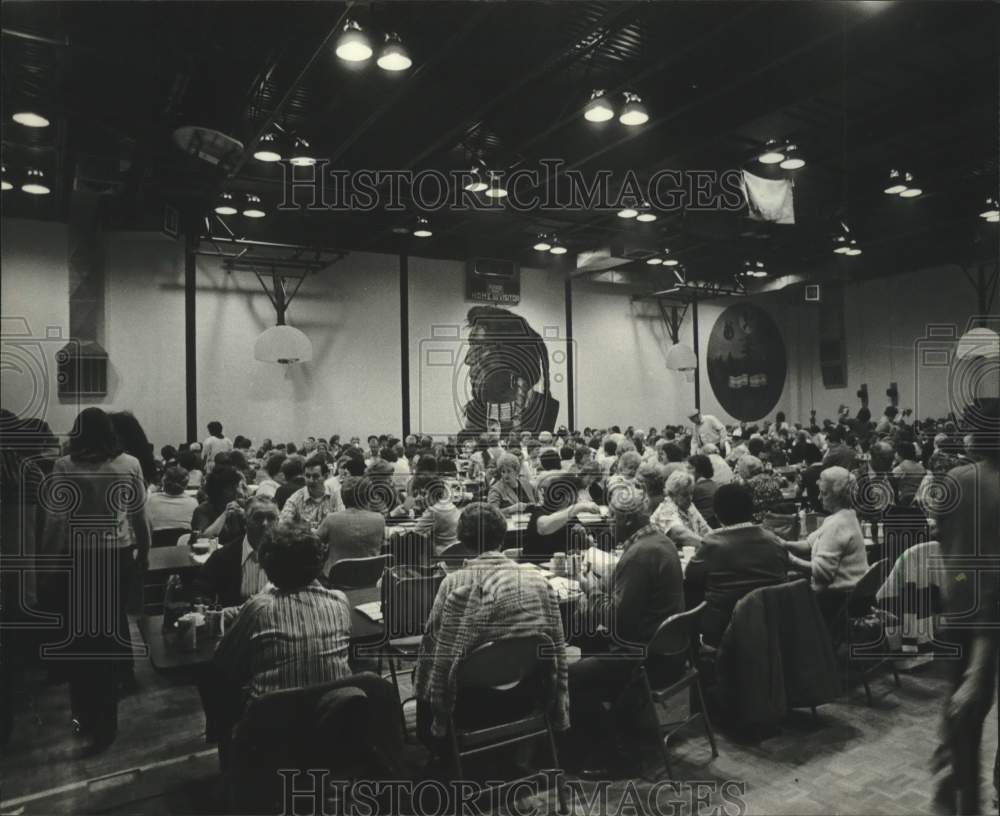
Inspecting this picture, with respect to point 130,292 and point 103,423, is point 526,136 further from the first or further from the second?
point 130,292

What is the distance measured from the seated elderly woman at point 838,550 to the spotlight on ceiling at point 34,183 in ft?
12.4

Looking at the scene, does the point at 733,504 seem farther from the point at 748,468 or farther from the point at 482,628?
the point at 748,468

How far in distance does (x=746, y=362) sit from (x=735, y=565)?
16698 millimetres

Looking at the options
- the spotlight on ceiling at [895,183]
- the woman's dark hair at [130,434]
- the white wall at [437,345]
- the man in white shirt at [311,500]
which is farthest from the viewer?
the white wall at [437,345]

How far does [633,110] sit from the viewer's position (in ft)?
20.4

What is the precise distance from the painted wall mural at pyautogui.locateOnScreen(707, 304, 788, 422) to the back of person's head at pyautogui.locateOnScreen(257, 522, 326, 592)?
17208 millimetres

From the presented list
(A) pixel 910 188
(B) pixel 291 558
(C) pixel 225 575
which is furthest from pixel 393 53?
(A) pixel 910 188

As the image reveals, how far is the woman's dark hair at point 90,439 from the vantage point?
3256 millimetres

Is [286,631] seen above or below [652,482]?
below

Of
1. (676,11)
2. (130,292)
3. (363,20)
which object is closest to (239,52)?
(363,20)

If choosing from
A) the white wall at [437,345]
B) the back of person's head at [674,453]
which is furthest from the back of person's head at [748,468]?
the white wall at [437,345]

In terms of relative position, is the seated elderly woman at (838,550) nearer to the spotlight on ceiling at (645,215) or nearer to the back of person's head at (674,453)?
the back of person's head at (674,453)

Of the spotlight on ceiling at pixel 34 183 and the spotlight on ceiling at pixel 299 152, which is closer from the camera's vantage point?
the spotlight on ceiling at pixel 34 183

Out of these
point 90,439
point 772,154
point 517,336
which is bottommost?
point 90,439
